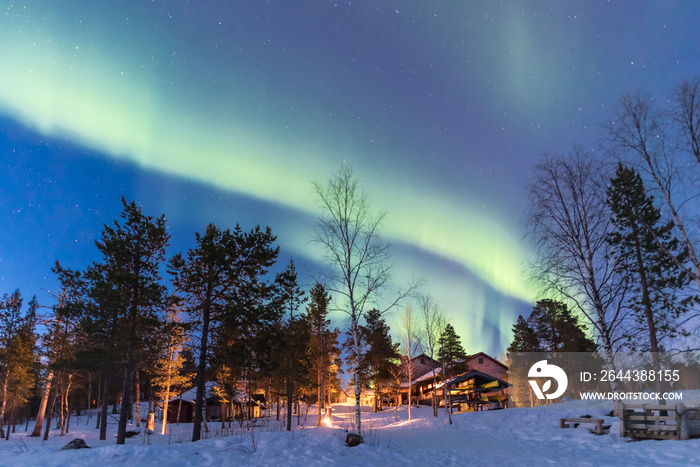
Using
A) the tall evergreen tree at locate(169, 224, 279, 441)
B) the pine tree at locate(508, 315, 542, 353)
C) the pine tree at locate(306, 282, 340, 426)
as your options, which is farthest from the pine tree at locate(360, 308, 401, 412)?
the tall evergreen tree at locate(169, 224, 279, 441)

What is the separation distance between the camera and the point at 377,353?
48.7m

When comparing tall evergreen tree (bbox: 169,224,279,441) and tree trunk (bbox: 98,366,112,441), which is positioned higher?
tall evergreen tree (bbox: 169,224,279,441)

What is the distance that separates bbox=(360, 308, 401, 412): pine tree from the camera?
154 feet

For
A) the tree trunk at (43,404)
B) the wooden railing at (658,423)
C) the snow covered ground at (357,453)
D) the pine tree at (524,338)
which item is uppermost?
the pine tree at (524,338)

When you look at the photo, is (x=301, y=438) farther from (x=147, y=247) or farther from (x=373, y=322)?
(x=373, y=322)

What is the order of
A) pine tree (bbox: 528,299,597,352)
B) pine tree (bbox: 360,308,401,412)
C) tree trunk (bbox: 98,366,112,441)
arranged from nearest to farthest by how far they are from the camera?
1. tree trunk (bbox: 98,366,112,441)
2. pine tree (bbox: 528,299,597,352)
3. pine tree (bbox: 360,308,401,412)

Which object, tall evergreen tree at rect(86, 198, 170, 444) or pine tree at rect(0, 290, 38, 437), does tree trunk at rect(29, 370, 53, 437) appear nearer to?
Result: pine tree at rect(0, 290, 38, 437)

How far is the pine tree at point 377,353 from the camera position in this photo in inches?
1848

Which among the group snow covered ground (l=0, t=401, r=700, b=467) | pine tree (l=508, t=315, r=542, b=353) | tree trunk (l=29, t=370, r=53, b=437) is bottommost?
tree trunk (l=29, t=370, r=53, b=437)

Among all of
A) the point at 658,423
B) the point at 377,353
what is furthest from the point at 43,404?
the point at 658,423

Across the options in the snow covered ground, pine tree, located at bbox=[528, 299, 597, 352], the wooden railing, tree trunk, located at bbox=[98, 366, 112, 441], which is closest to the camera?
the snow covered ground

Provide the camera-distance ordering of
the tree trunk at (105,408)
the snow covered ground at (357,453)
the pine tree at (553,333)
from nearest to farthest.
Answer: the snow covered ground at (357,453) < the tree trunk at (105,408) < the pine tree at (553,333)

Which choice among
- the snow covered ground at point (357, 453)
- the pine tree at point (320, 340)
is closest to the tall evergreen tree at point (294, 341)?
the pine tree at point (320, 340)

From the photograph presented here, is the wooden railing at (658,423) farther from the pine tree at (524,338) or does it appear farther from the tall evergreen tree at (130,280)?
the pine tree at (524,338)
